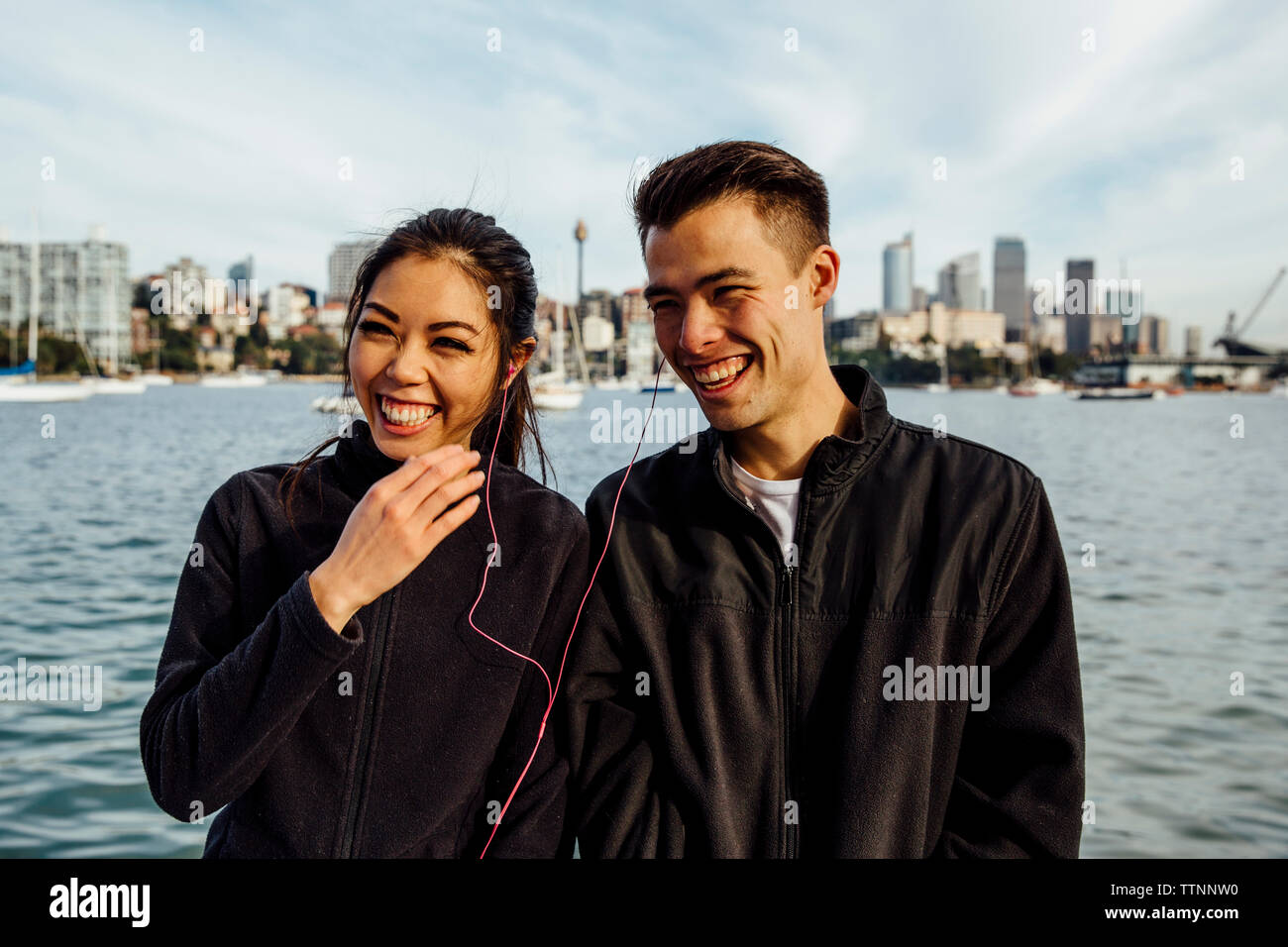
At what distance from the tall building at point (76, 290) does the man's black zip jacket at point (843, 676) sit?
315 feet

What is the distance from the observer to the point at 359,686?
231 centimetres

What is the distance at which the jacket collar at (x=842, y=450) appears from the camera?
2.51 metres

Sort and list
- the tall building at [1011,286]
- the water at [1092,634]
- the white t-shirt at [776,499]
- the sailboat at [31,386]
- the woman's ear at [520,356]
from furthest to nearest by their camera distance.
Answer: the tall building at [1011,286], the sailboat at [31,386], the water at [1092,634], the woman's ear at [520,356], the white t-shirt at [776,499]

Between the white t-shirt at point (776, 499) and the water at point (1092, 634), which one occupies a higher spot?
the white t-shirt at point (776, 499)

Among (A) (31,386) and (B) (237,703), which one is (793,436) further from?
(A) (31,386)

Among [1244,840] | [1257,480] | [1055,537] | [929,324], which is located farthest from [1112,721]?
[929,324]

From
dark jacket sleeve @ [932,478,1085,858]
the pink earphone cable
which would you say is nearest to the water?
the pink earphone cable

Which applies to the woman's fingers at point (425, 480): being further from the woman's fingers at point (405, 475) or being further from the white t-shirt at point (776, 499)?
the white t-shirt at point (776, 499)

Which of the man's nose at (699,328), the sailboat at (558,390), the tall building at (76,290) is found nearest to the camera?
the man's nose at (699,328)

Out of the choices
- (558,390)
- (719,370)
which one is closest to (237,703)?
(719,370)

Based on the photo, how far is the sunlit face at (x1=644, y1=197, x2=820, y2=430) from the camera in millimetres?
2467

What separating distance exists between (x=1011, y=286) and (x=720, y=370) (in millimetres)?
131447

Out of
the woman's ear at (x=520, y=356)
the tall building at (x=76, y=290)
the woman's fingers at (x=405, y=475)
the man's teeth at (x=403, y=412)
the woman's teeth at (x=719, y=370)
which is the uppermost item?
the tall building at (x=76, y=290)

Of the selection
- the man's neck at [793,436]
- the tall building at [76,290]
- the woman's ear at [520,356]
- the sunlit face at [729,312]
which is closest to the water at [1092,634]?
the woman's ear at [520,356]
